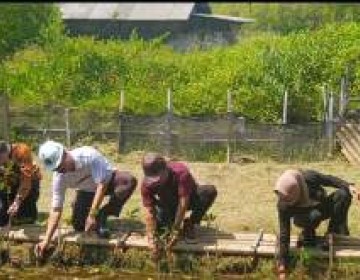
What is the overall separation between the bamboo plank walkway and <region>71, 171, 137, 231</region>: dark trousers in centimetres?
30

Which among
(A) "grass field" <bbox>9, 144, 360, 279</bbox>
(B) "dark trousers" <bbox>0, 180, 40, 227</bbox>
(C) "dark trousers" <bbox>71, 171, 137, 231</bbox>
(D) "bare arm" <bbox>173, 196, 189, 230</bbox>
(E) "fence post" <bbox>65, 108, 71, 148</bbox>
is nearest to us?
(D) "bare arm" <bbox>173, 196, 189, 230</bbox>

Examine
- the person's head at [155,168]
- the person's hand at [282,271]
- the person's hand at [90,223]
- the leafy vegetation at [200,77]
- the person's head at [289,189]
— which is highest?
the leafy vegetation at [200,77]

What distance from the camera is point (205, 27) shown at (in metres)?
47.1

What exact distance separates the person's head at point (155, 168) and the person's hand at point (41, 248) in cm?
133

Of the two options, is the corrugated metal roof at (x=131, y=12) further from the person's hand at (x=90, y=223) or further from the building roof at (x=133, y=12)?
the person's hand at (x=90, y=223)

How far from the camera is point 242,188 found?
1234cm

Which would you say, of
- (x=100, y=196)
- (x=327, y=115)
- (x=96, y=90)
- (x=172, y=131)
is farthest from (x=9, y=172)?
(x=96, y=90)

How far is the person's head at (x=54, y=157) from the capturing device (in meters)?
7.89

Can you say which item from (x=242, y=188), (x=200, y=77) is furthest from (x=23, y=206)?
(x=200, y=77)

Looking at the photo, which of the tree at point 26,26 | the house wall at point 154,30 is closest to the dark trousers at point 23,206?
the tree at point 26,26

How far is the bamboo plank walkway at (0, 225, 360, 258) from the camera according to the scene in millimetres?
8055

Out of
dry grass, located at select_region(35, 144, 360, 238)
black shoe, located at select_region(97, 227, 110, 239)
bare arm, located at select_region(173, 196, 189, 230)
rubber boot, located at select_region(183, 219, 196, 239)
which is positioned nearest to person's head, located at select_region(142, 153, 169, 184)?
bare arm, located at select_region(173, 196, 189, 230)

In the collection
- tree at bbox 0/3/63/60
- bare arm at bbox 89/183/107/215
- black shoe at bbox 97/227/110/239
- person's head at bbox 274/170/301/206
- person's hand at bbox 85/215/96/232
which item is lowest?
black shoe at bbox 97/227/110/239

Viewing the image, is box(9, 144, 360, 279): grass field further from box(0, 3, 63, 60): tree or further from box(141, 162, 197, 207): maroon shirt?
box(0, 3, 63, 60): tree
